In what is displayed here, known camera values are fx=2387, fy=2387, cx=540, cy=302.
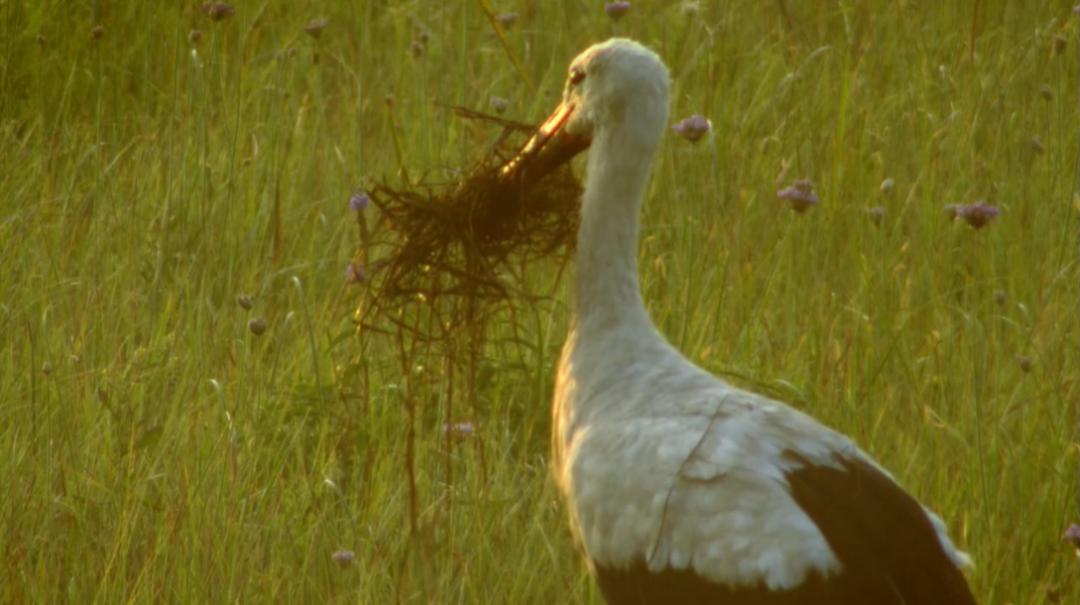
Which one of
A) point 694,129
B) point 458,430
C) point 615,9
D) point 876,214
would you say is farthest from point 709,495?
point 615,9

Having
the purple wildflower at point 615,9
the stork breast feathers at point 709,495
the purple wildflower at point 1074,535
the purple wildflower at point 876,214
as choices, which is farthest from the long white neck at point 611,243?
the purple wildflower at point 615,9

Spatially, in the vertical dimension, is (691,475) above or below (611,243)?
below

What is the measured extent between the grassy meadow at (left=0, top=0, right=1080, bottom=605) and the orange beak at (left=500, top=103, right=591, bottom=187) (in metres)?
0.41

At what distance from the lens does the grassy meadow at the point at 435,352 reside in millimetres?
4289

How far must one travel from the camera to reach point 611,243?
404 centimetres

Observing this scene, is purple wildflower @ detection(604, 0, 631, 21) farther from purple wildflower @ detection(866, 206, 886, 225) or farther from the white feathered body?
the white feathered body

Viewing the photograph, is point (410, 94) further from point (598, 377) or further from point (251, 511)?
point (598, 377)

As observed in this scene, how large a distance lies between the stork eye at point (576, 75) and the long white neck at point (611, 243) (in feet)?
0.39

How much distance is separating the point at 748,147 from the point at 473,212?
2.16 m

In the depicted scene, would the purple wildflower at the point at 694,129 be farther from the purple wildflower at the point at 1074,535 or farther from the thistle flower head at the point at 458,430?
the purple wildflower at the point at 1074,535

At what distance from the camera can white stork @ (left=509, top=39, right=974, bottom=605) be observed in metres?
3.36

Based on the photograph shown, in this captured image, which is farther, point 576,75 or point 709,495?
point 576,75

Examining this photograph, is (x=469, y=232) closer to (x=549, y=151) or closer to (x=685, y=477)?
(x=549, y=151)

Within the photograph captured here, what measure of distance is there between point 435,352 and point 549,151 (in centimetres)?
77
